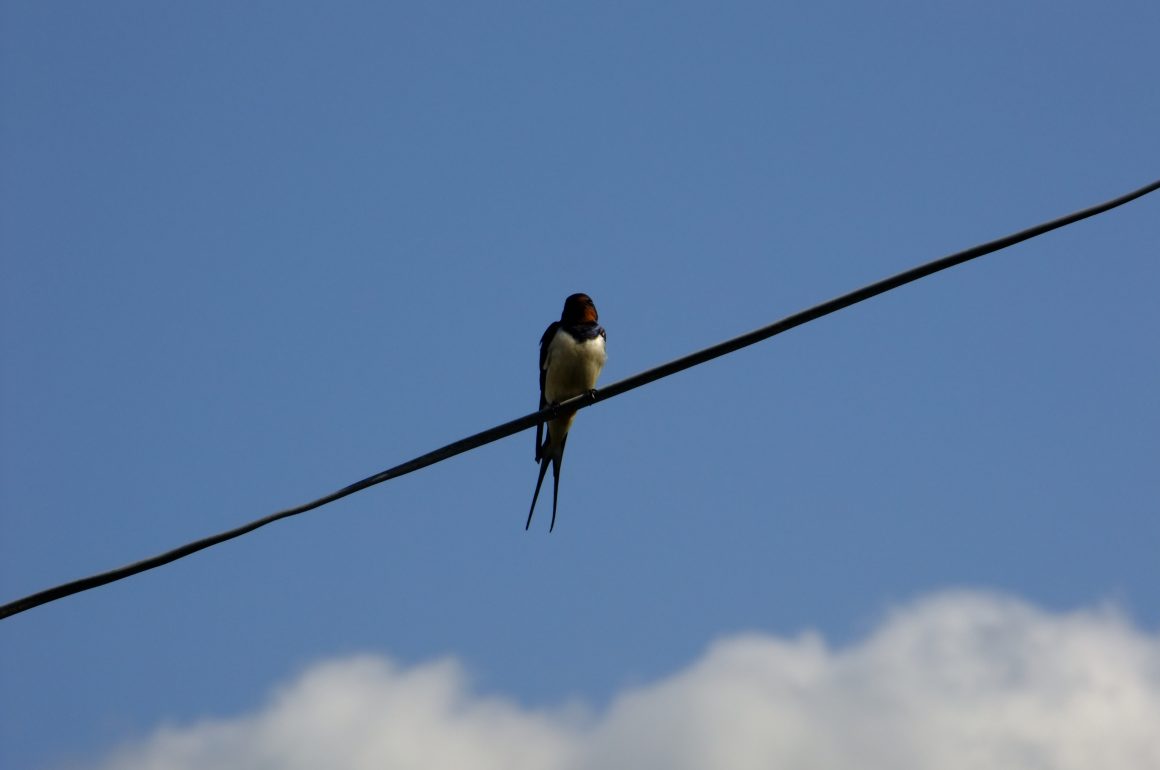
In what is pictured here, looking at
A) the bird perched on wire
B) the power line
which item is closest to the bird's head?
the bird perched on wire

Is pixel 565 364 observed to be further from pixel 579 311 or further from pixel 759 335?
pixel 759 335

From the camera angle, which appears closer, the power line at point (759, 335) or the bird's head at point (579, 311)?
the power line at point (759, 335)

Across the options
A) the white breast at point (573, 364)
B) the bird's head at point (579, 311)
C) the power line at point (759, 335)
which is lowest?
the power line at point (759, 335)

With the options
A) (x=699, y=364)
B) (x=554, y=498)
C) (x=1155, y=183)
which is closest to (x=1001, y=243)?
(x=1155, y=183)

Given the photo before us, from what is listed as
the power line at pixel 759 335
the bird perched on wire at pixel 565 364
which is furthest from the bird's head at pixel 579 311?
the power line at pixel 759 335

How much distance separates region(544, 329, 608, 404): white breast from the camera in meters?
9.54

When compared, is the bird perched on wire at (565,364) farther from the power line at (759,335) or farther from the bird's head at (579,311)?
the power line at (759,335)

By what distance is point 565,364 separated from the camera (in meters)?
9.57

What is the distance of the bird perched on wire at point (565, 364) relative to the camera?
9547mm

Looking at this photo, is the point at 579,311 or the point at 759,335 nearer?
the point at 759,335

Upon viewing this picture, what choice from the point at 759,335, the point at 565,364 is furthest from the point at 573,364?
the point at 759,335

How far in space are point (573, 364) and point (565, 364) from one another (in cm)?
6

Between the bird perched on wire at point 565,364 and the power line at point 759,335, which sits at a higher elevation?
the bird perched on wire at point 565,364

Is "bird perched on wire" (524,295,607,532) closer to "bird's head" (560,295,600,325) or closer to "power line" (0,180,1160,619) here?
"bird's head" (560,295,600,325)
